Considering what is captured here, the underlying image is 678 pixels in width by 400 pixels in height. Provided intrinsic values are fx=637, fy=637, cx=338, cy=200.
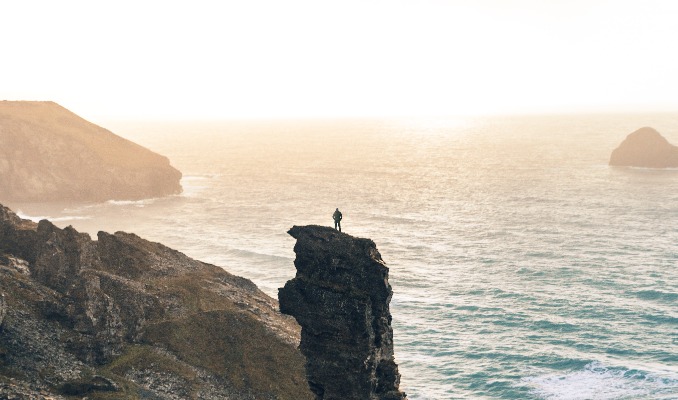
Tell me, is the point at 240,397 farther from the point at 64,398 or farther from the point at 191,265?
the point at 191,265

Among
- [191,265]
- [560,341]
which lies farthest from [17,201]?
[560,341]

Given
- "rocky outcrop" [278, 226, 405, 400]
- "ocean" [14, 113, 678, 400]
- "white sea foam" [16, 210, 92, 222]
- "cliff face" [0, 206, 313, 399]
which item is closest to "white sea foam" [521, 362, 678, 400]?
"ocean" [14, 113, 678, 400]

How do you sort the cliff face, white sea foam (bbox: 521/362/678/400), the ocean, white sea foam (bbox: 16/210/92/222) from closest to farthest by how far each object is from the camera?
the cliff face, white sea foam (bbox: 521/362/678/400), the ocean, white sea foam (bbox: 16/210/92/222)

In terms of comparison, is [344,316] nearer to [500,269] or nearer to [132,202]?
[500,269]

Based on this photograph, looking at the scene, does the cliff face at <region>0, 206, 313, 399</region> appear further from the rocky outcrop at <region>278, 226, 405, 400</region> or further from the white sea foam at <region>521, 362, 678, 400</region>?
the white sea foam at <region>521, 362, 678, 400</region>

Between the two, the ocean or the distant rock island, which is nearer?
the ocean

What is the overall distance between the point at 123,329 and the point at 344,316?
27.7 meters

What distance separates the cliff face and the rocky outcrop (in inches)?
497

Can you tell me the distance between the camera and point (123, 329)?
6812cm

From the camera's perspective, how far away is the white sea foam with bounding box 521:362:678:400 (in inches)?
2726

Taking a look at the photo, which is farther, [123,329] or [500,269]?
[500,269]

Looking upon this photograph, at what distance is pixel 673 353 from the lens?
78000 mm

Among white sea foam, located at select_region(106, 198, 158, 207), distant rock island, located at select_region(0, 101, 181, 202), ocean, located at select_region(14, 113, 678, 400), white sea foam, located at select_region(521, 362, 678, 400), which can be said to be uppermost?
distant rock island, located at select_region(0, 101, 181, 202)

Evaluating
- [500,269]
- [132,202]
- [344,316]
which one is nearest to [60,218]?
[132,202]
